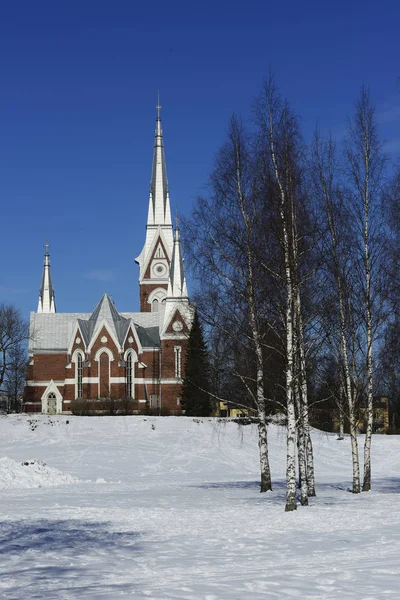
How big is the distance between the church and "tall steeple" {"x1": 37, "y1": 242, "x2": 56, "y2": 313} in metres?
14.3

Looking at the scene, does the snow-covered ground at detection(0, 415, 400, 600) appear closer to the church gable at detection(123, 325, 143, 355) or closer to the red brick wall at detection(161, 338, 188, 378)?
the church gable at detection(123, 325, 143, 355)

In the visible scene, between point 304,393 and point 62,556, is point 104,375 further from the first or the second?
point 62,556

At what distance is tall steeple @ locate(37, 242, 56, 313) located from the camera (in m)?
99.0

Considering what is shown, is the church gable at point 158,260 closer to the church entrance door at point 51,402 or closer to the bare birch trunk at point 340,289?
the church entrance door at point 51,402

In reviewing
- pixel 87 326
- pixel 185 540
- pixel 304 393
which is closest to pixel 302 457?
pixel 304 393

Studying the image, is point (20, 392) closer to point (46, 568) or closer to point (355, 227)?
point (355, 227)

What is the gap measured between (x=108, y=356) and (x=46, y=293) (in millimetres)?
27199

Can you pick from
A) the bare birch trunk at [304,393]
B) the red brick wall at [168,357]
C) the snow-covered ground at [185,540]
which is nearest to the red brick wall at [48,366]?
the red brick wall at [168,357]

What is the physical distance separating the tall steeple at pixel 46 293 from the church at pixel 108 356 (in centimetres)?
1429

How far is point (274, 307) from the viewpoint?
20.1 m

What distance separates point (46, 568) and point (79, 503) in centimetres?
964

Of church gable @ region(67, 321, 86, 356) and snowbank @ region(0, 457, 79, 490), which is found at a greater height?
church gable @ region(67, 321, 86, 356)

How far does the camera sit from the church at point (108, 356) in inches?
2955

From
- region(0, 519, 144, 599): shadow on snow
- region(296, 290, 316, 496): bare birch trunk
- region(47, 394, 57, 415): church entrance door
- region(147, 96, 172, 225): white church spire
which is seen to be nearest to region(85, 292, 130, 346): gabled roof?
region(47, 394, 57, 415): church entrance door
